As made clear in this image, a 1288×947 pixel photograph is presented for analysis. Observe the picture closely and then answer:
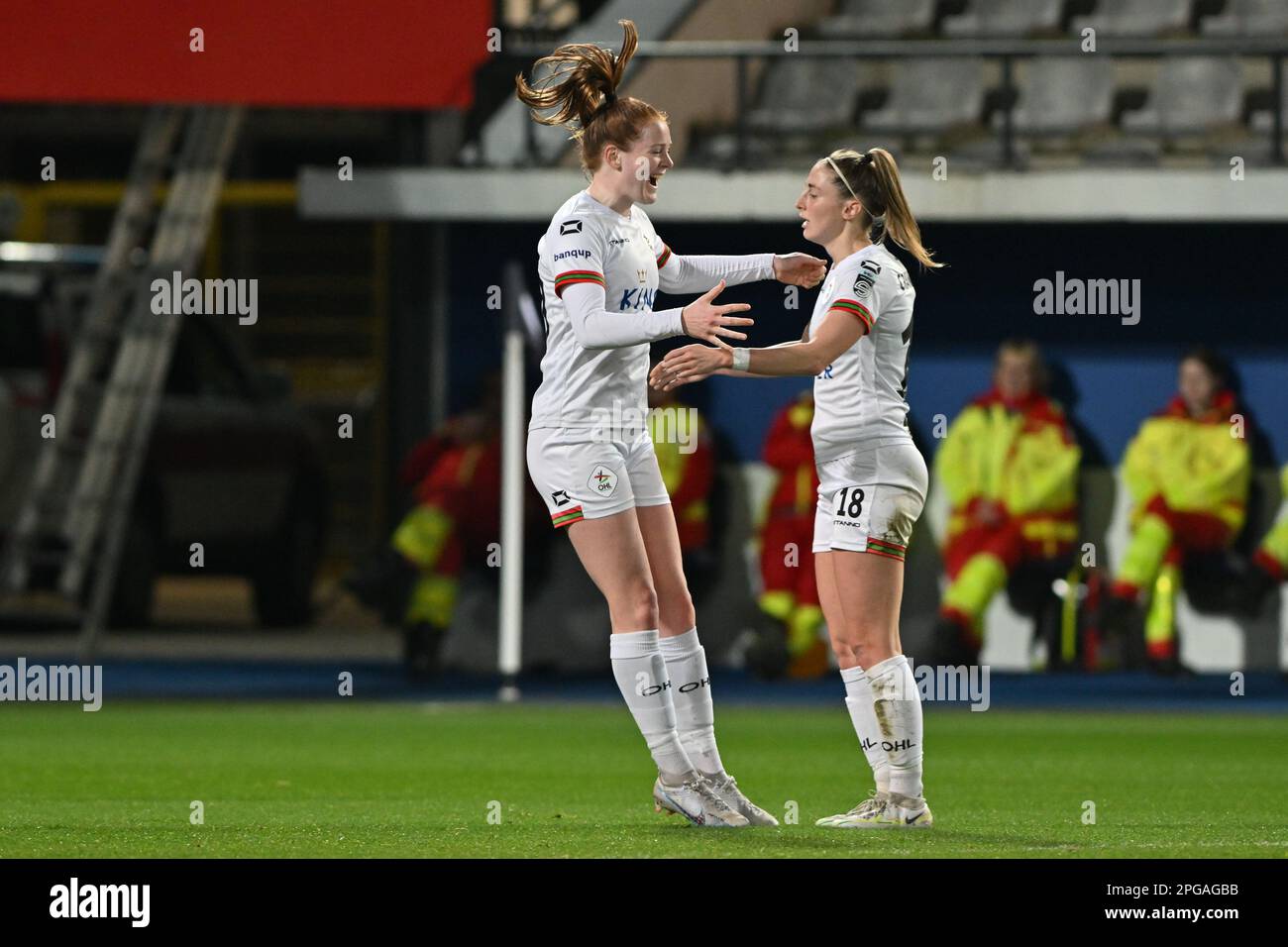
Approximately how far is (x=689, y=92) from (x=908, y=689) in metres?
11.1

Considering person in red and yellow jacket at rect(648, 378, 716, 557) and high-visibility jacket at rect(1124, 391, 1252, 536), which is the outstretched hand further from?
high-visibility jacket at rect(1124, 391, 1252, 536)

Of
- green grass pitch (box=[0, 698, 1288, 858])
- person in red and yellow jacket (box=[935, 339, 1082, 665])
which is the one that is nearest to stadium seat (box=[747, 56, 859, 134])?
person in red and yellow jacket (box=[935, 339, 1082, 665])

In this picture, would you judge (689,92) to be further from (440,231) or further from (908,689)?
(908,689)

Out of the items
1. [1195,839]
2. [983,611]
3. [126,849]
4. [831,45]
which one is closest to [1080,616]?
[983,611]

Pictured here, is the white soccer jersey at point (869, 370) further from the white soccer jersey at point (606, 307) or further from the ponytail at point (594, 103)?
the ponytail at point (594, 103)

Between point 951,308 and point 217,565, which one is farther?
point 217,565

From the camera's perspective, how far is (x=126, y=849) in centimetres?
775

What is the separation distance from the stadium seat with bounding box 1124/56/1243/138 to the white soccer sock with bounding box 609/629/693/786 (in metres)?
11.2

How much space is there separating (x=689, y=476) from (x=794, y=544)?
2.42 ft

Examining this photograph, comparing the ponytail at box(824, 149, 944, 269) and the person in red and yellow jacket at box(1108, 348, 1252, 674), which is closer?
the ponytail at box(824, 149, 944, 269)

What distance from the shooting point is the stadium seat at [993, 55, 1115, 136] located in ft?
63.2

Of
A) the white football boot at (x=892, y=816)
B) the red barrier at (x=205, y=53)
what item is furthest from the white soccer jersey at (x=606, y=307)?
the red barrier at (x=205, y=53)

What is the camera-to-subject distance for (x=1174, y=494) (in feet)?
53.0
